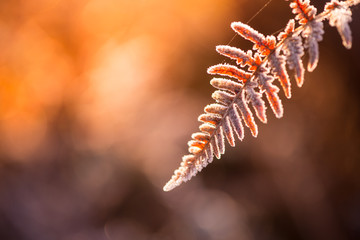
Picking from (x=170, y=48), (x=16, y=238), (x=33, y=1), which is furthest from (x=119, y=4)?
(x=16, y=238)

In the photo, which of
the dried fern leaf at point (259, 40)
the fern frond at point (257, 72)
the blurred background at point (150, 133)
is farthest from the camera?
the blurred background at point (150, 133)

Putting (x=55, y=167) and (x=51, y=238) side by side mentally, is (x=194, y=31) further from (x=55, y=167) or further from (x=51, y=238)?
(x=51, y=238)

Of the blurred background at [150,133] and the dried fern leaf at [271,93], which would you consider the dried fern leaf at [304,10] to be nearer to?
the dried fern leaf at [271,93]

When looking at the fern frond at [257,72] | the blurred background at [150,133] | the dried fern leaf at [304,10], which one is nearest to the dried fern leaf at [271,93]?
the fern frond at [257,72]

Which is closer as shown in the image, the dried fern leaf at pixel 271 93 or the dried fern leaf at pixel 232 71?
the dried fern leaf at pixel 271 93

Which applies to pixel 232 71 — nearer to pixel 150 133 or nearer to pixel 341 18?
pixel 341 18

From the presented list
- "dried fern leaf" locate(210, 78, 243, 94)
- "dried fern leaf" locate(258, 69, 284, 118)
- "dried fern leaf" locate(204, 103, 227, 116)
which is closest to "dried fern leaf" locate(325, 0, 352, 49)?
"dried fern leaf" locate(258, 69, 284, 118)

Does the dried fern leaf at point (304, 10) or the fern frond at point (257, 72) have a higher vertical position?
the dried fern leaf at point (304, 10)
